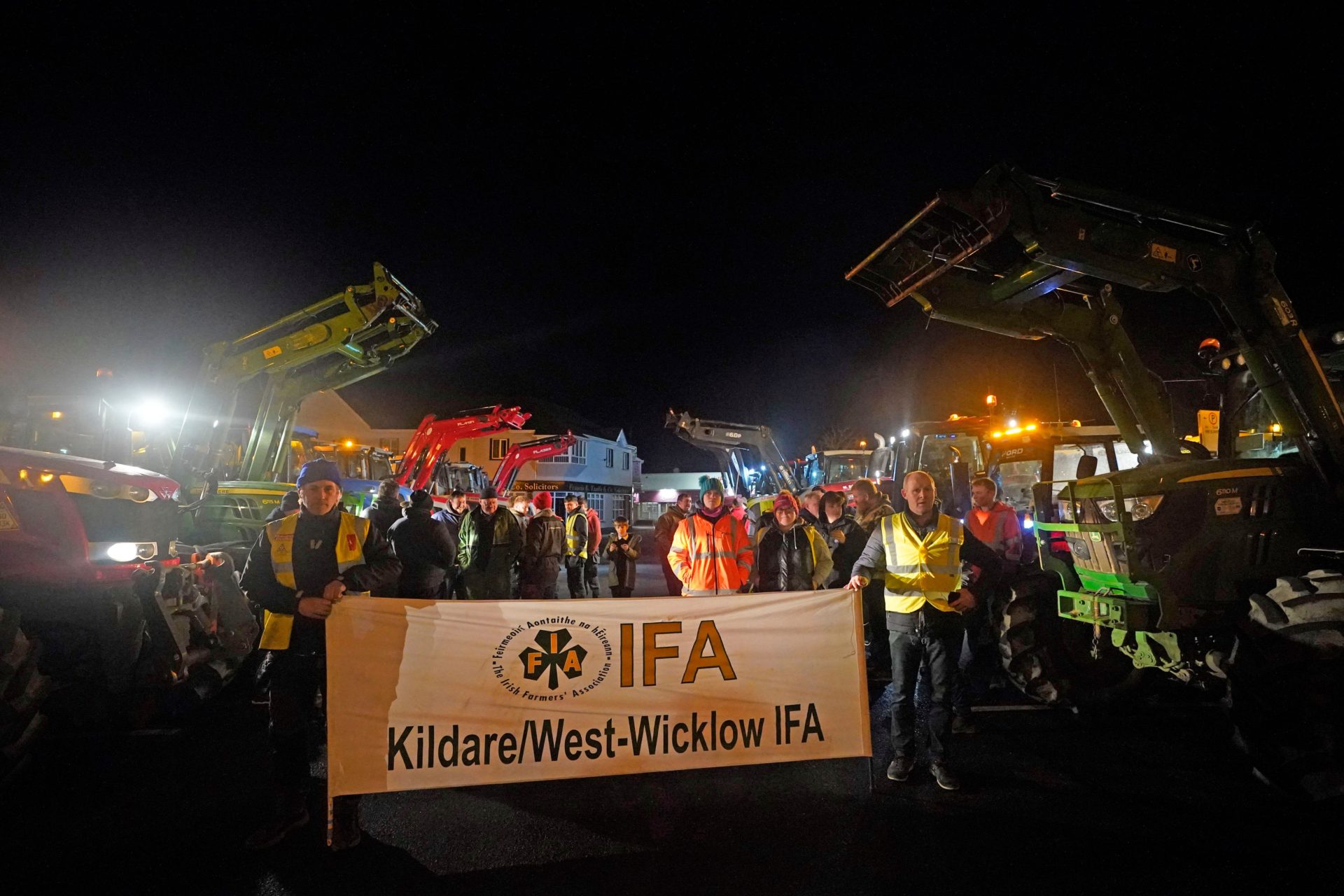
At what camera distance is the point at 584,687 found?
3.92m

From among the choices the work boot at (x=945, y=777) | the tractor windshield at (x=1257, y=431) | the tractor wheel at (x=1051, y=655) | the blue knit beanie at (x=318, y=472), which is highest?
the tractor windshield at (x=1257, y=431)

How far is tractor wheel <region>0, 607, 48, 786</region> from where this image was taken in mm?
3797

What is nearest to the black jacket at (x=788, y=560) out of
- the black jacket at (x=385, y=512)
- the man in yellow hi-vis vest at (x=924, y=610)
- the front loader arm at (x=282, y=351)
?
the man in yellow hi-vis vest at (x=924, y=610)

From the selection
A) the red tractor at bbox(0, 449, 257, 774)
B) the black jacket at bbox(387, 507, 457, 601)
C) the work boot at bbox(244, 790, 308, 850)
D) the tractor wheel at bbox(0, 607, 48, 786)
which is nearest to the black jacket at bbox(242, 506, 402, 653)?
the work boot at bbox(244, 790, 308, 850)

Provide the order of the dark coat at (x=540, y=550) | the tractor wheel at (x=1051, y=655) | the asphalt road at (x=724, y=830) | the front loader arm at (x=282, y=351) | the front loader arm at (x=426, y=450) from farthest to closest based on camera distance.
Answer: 1. the front loader arm at (x=426, y=450)
2. the front loader arm at (x=282, y=351)
3. the dark coat at (x=540, y=550)
4. the tractor wheel at (x=1051, y=655)
5. the asphalt road at (x=724, y=830)

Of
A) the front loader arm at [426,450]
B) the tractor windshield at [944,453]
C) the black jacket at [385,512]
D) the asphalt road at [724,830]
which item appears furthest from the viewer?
the front loader arm at [426,450]

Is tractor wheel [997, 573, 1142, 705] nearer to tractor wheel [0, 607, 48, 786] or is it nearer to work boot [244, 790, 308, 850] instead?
work boot [244, 790, 308, 850]

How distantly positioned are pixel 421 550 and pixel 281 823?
271 cm

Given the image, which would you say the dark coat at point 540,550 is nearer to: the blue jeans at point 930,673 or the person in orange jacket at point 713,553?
the person in orange jacket at point 713,553

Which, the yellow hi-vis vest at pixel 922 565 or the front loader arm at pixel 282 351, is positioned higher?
the front loader arm at pixel 282 351

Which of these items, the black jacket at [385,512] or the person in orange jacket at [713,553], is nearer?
the person in orange jacket at [713,553]

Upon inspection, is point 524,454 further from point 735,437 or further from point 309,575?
point 309,575

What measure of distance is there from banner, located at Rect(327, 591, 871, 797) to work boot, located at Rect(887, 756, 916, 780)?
40 centimetres

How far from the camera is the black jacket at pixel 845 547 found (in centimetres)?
726
